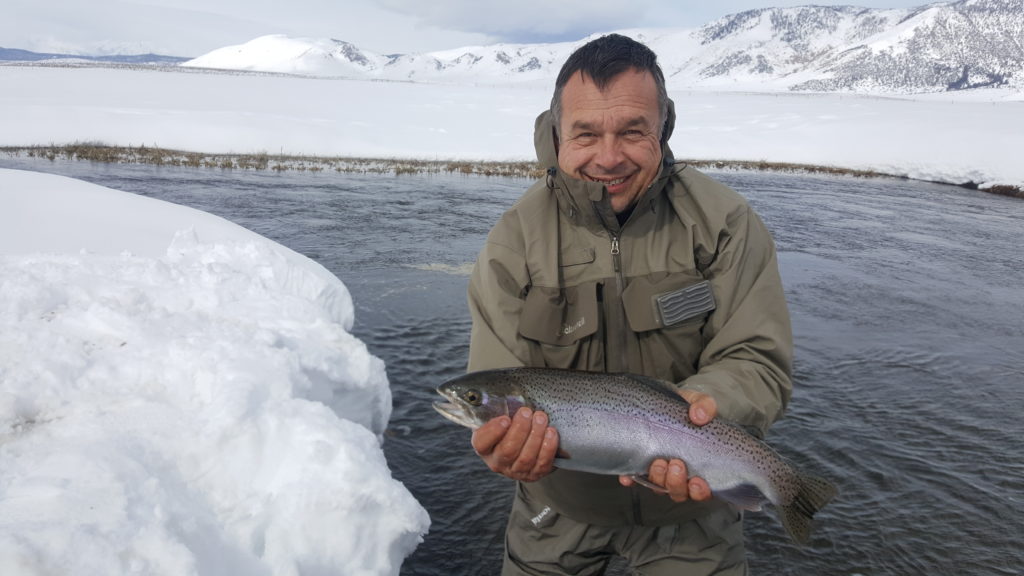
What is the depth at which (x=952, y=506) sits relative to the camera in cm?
544

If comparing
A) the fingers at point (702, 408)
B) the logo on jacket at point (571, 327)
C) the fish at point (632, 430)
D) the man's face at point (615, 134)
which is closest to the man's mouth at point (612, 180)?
the man's face at point (615, 134)

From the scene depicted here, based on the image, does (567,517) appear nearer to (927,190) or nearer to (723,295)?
(723,295)

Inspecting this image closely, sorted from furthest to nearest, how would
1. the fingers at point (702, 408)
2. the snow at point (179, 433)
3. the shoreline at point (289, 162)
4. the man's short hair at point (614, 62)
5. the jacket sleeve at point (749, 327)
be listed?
the shoreline at point (289, 162) < the snow at point (179, 433) < the man's short hair at point (614, 62) < the jacket sleeve at point (749, 327) < the fingers at point (702, 408)

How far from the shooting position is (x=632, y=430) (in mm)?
2291

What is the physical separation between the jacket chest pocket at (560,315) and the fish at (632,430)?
19cm

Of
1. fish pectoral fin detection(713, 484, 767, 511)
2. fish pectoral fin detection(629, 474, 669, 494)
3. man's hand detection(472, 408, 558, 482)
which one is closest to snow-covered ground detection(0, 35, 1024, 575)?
man's hand detection(472, 408, 558, 482)

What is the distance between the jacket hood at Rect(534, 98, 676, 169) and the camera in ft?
8.47

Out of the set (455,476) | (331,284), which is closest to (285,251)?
(331,284)

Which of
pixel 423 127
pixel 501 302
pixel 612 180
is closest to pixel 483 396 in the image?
pixel 501 302

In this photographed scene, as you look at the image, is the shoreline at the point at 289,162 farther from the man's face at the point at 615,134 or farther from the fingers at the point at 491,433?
the fingers at the point at 491,433

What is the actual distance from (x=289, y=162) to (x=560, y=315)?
31.1 metres

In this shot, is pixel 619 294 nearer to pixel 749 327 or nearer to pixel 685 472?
pixel 749 327

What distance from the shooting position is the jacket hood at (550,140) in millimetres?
2582

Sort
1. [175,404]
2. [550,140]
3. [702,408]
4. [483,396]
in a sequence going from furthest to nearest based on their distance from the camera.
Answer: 1. [175,404]
2. [550,140]
3. [483,396]
4. [702,408]
